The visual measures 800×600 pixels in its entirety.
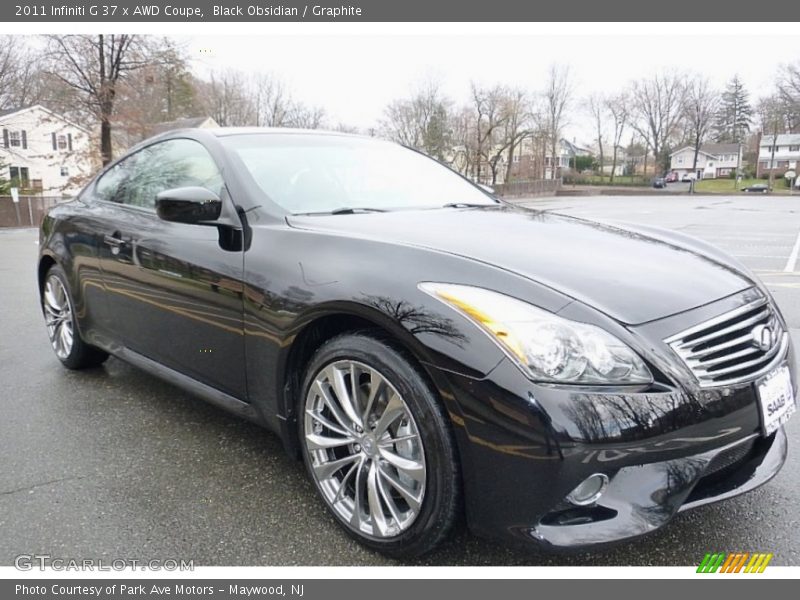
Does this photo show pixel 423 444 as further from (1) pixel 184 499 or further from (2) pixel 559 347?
(1) pixel 184 499

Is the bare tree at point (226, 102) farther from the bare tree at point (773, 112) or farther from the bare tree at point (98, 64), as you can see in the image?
the bare tree at point (773, 112)

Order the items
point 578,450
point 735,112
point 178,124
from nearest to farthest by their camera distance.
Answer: point 578,450, point 178,124, point 735,112

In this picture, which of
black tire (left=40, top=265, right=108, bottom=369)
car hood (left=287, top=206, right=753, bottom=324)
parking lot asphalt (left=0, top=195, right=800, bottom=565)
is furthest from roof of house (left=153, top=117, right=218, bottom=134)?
car hood (left=287, top=206, right=753, bottom=324)

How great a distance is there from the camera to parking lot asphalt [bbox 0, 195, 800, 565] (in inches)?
83.0

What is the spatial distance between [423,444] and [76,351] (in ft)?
9.80

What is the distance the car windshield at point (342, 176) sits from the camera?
2.81m

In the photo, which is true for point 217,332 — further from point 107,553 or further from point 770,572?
point 770,572

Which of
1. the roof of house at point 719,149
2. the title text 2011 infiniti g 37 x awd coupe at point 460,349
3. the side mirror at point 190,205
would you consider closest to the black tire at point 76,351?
the title text 2011 infiniti g 37 x awd coupe at point 460,349

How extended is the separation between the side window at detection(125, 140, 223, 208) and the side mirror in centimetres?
16

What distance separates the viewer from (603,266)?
2096 mm

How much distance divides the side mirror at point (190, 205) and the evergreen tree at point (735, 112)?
9088cm

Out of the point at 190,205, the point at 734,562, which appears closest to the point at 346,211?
the point at 190,205

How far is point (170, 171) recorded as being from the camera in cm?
329

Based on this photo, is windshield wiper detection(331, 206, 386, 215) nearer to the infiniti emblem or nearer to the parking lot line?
the infiniti emblem
